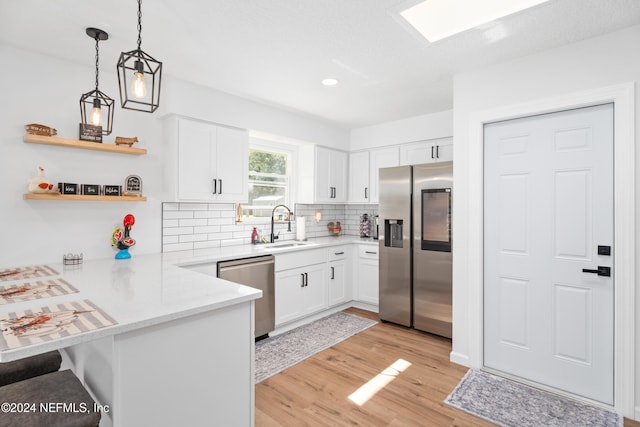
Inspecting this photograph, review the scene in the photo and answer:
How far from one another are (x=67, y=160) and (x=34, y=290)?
1.35m

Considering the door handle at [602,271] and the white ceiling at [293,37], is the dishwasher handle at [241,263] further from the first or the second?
the door handle at [602,271]

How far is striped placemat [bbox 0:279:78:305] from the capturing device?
159 centimetres

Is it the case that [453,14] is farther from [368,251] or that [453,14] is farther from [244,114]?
[368,251]

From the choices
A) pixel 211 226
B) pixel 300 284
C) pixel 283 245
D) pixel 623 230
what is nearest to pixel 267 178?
pixel 283 245

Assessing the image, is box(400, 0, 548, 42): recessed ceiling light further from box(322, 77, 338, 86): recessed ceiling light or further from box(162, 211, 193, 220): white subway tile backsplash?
box(162, 211, 193, 220): white subway tile backsplash

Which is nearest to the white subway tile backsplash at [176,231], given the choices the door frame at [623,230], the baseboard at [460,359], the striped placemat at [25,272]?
the striped placemat at [25,272]

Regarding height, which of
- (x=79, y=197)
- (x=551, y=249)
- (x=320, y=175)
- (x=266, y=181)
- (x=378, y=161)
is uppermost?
(x=378, y=161)

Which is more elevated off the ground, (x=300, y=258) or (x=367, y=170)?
(x=367, y=170)

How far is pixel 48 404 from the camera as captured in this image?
1.19 m

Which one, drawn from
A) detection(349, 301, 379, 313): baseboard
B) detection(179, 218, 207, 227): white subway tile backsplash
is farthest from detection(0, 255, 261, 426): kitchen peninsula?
detection(349, 301, 379, 313): baseboard

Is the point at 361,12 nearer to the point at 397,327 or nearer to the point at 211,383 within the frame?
the point at 211,383

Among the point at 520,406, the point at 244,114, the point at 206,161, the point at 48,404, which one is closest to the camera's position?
the point at 48,404

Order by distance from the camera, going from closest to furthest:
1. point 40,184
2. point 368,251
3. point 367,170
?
point 40,184 → point 368,251 → point 367,170

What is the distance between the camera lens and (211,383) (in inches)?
60.9
